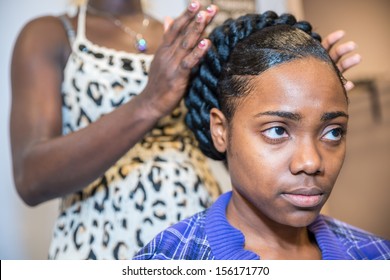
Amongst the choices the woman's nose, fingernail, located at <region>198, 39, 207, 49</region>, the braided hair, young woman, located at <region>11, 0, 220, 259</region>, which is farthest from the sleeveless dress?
the woman's nose

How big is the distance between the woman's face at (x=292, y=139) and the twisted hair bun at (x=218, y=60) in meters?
0.08

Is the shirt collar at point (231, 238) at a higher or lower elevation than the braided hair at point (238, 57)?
lower

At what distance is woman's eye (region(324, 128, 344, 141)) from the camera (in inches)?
29.8

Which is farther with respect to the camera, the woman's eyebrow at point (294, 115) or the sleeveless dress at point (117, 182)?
the sleeveless dress at point (117, 182)

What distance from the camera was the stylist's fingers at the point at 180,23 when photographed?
0.80 meters

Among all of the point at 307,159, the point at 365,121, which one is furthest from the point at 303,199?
the point at 365,121

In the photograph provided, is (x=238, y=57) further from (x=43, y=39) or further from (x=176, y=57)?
(x=43, y=39)

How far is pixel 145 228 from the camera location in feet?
3.17

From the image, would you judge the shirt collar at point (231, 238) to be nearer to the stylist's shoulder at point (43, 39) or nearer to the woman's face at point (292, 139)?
the woman's face at point (292, 139)

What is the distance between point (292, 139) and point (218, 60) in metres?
0.19

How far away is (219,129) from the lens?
2.77 ft

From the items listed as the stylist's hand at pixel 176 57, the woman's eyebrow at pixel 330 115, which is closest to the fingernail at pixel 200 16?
the stylist's hand at pixel 176 57

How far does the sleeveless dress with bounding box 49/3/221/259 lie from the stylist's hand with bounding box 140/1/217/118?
140 millimetres
